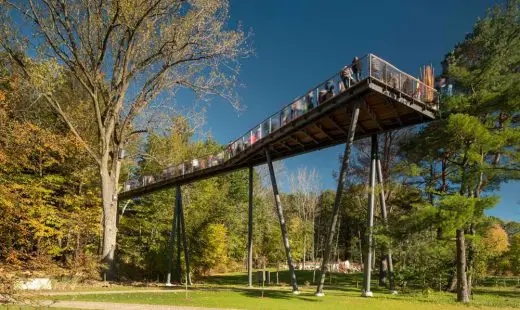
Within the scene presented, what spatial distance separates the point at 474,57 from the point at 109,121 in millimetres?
21312

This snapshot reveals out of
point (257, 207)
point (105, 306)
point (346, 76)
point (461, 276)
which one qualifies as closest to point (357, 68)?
point (346, 76)

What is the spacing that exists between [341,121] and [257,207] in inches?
1162

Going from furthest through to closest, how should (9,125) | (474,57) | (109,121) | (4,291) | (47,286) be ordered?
(109,121) < (474,57) < (9,125) < (47,286) < (4,291)

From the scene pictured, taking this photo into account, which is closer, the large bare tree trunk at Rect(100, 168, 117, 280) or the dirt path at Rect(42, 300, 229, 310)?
the dirt path at Rect(42, 300, 229, 310)

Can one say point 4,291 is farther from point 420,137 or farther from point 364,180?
point 364,180

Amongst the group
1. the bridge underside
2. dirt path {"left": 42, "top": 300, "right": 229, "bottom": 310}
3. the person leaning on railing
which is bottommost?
dirt path {"left": 42, "top": 300, "right": 229, "bottom": 310}

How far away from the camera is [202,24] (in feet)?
71.2

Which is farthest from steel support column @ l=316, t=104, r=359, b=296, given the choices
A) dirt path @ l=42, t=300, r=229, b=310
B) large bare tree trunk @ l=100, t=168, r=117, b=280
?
large bare tree trunk @ l=100, t=168, r=117, b=280

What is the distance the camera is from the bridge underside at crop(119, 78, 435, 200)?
16391mm

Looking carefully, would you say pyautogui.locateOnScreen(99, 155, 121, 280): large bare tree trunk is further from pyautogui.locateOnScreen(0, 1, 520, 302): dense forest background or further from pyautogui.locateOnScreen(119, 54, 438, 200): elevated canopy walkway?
pyautogui.locateOnScreen(119, 54, 438, 200): elevated canopy walkway

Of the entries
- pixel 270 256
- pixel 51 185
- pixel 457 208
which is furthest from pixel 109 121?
pixel 270 256

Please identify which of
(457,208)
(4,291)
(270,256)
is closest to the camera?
(4,291)

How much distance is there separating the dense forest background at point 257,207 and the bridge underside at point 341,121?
1397 mm

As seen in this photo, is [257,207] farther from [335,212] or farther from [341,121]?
[335,212]
